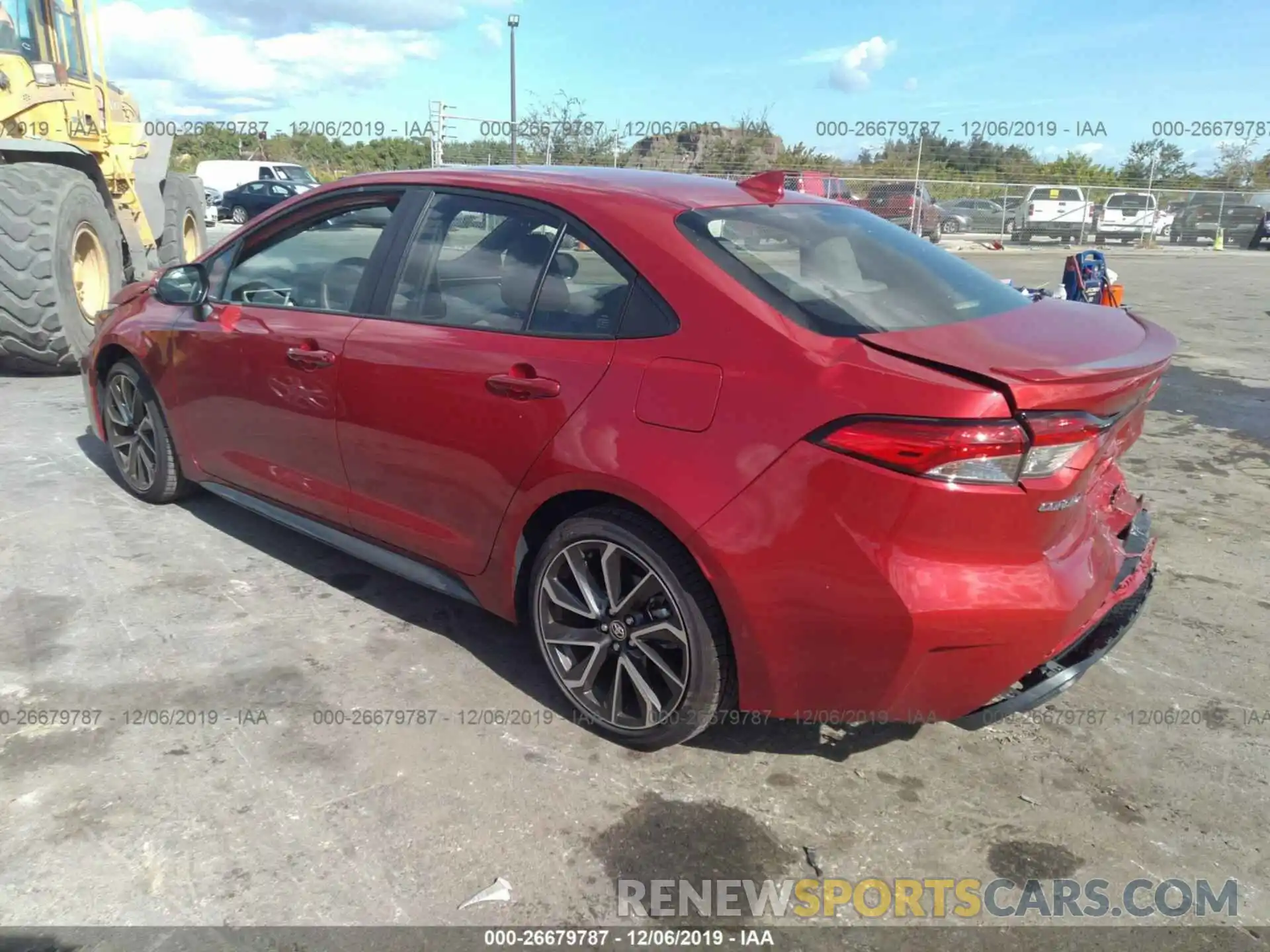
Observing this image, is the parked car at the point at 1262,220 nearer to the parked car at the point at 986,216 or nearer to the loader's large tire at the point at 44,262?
the parked car at the point at 986,216

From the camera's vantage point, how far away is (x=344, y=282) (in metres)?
3.63

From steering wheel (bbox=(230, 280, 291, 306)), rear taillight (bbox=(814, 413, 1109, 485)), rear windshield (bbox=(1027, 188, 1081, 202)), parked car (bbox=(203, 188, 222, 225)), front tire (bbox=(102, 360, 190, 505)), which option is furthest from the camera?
rear windshield (bbox=(1027, 188, 1081, 202))

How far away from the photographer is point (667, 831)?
2586mm

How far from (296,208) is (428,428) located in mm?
1340

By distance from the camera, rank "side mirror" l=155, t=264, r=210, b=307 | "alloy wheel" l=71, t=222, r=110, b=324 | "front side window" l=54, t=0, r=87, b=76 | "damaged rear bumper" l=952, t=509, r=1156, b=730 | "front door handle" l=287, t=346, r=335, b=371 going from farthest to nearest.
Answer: "front side window" l=54, t=0, r=87, b=76 < "alloy wheel" l=71, t=222, r=110, b=324 < "side mirror" l=155, t=264, r=210, b=307 < "front door handle" l=287, t=346, r=335, b=371 < "damaged rear bumper" l=952, t=509, r=1156, b=730

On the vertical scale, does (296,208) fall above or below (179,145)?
below

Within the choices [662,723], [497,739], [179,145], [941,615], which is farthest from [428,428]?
[179,145]

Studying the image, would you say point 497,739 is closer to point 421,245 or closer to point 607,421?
point 607,421

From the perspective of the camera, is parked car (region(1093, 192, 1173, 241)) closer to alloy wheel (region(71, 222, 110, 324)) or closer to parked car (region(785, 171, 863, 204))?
parked car (region(785, 171, 863, 204))

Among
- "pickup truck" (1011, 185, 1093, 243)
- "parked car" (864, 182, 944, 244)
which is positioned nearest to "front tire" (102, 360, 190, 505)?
"parked car" (864, 182, 944, 244)

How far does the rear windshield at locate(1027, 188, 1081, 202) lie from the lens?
29016mm

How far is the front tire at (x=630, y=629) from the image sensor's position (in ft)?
8.74

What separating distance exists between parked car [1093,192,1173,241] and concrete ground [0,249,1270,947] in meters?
29.6

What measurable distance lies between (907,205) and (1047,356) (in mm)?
25515
